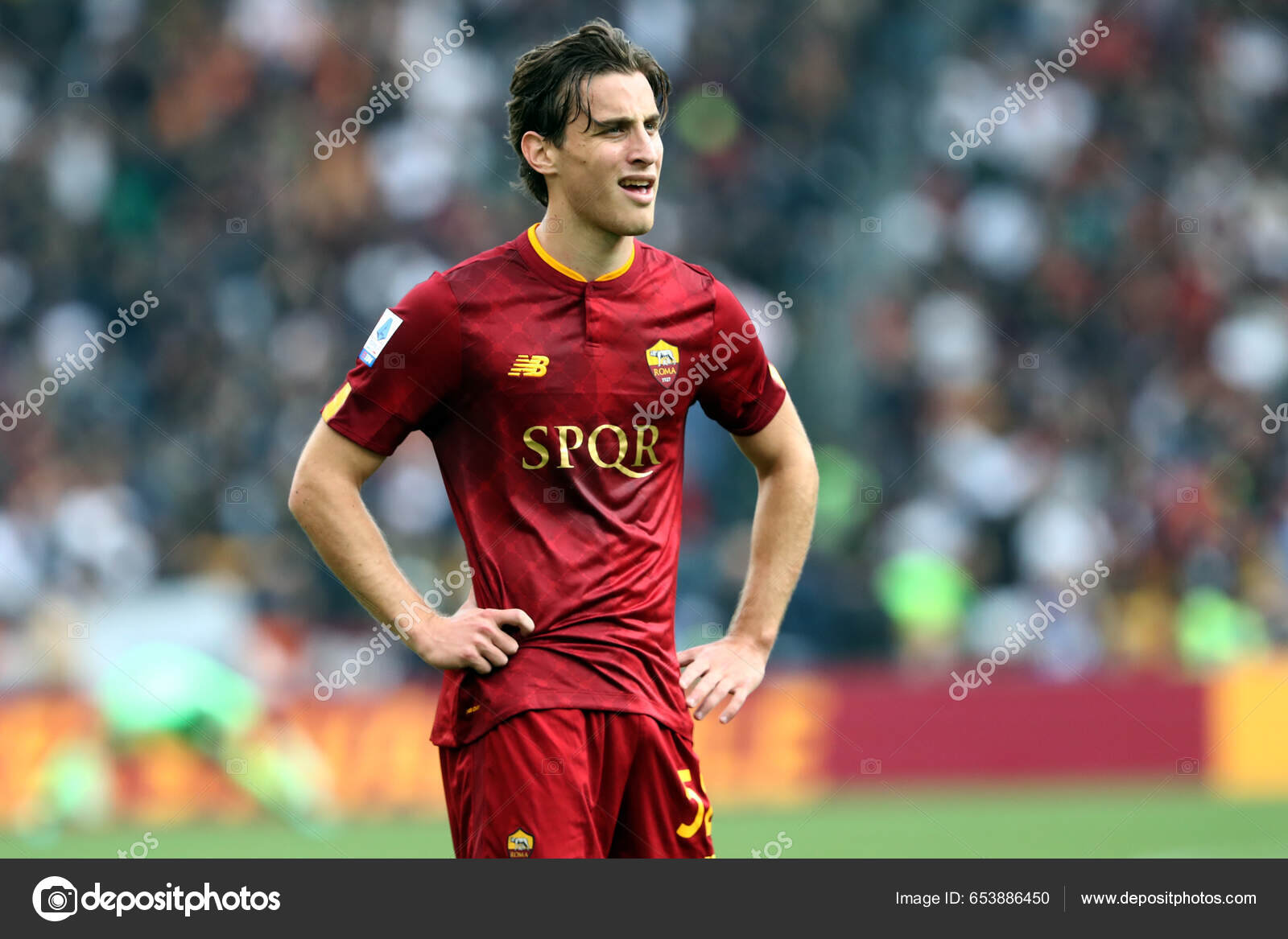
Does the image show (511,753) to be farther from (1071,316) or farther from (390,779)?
(1071,316)

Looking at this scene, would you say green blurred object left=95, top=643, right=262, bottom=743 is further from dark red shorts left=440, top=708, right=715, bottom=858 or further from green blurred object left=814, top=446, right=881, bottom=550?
dark red shorts left=440, top=708, right=715, bottom=858

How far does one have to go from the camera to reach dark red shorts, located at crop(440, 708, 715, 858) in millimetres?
4426

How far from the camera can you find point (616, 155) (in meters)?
4.74

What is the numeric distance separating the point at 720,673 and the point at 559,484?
0.70 meters

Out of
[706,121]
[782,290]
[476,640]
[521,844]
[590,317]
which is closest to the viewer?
[521,844]

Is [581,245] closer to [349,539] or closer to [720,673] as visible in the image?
[349,539]

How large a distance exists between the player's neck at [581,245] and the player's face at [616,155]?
42 mm

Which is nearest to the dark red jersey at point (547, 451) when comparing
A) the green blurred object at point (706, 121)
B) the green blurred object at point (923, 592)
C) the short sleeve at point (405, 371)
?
the short sleeve at point (405, 371)

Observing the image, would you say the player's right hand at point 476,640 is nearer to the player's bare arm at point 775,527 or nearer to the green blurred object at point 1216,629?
the player's bare arm at point 775,527

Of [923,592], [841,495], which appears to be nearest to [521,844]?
[923,592]

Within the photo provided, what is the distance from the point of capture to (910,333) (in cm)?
1507

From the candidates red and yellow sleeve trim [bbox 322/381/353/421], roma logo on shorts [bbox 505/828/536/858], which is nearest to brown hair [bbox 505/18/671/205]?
red and yellow sleeve trim [bbox 322/381/353/421]

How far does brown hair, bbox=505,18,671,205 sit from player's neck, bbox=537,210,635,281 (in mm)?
214
